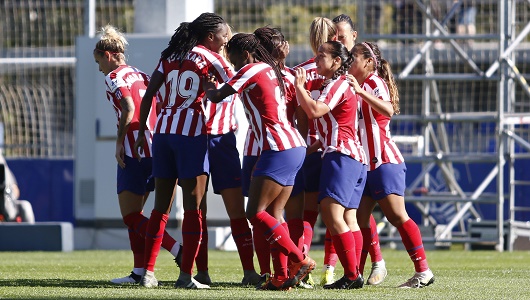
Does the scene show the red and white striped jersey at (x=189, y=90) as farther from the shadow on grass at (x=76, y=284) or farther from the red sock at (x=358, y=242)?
the red sock at (x=358, y=242)

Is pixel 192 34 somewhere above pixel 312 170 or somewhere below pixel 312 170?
above

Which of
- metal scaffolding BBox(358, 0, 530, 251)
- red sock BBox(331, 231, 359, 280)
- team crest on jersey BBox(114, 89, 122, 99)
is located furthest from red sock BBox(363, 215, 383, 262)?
metal scaffolding BBox(358, 0, 530, 251)

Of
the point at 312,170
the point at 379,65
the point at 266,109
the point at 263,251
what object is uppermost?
the point at 379,65

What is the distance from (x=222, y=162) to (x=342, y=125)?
35.3 inches

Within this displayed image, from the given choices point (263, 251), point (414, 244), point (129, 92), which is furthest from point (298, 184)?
point (129, 92)

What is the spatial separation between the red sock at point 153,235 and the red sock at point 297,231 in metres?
0.94

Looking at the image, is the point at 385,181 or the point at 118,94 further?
the point at 118,94

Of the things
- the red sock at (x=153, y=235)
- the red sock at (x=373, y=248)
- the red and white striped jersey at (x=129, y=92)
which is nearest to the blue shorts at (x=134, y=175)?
the red and white striped jersey at (x=129, y=92)

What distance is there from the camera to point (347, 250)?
25.4 ft

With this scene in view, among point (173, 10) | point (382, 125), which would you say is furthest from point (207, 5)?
point (382, 125)

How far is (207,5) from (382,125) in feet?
23.6

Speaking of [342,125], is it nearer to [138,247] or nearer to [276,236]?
[276,236]

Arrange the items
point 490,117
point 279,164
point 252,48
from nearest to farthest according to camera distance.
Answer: point 279,164 < point 252,48 < point 490,117

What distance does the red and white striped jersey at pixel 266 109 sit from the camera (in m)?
7.51
